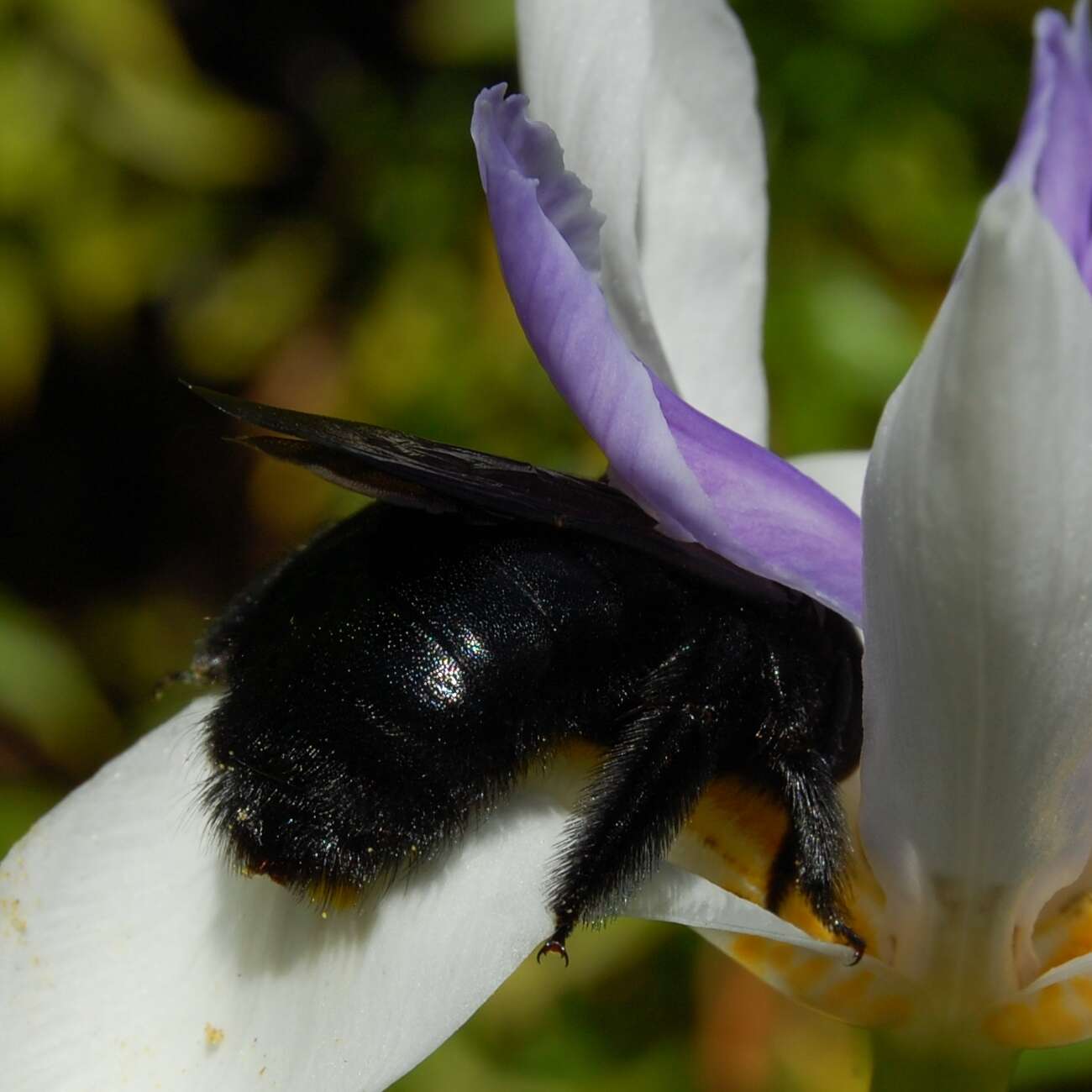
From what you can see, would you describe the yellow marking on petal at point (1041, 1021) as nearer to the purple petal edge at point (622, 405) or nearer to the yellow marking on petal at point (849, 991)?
the yellow marking on petal at point (849, 991)

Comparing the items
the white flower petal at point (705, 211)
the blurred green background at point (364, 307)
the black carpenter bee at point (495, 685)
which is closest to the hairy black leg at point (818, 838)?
the black carpenter bee at point (495, 685)

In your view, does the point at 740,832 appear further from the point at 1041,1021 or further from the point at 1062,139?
the point at 1062,139

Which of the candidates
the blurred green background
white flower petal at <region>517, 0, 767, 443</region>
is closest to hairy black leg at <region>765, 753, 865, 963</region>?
white flower petal at <region>517, 0, 767, 443</region>

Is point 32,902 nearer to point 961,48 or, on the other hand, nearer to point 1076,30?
point 1076,30

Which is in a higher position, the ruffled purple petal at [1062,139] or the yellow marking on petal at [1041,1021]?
the ruffled purple petal at [1062,139]

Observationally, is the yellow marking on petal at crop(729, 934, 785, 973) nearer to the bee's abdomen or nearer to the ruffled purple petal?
the bee's abdomen
